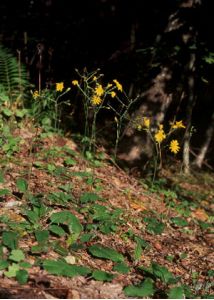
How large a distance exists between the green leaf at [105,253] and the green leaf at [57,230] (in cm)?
23

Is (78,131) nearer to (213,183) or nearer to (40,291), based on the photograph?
(213,183)

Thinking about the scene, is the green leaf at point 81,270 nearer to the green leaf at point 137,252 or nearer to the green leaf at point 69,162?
the green leaf at point 137,252

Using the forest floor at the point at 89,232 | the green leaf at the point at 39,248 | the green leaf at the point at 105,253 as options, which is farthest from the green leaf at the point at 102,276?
the green leaf at the point at 39,248

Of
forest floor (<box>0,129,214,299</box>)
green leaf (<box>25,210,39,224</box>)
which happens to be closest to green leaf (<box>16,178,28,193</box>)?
forest floor (<box>0,129,214,299</box>)

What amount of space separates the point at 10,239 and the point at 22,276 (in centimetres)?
35

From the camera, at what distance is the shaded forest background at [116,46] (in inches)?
224

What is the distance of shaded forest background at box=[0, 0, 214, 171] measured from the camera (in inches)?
224

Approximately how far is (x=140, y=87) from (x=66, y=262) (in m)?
3.58

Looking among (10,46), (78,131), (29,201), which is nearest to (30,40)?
(10,46)

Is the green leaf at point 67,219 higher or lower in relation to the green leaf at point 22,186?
lower

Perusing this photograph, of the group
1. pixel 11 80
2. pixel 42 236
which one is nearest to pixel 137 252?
pixel 42 236

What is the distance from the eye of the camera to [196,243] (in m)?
4.11

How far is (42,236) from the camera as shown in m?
2.88

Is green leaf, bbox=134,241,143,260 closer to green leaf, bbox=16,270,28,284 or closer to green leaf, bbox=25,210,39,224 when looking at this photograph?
green leaf, bbox=25,210,39,224
